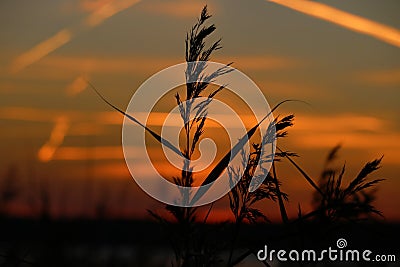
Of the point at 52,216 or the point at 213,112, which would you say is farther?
the point at 213,112

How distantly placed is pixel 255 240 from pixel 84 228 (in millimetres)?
564

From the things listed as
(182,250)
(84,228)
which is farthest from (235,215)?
(84,228)

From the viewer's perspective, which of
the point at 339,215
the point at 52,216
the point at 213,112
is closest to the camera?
the point at 52,216

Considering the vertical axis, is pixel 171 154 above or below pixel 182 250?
above

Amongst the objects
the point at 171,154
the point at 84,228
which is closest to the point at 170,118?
the point at 171,154

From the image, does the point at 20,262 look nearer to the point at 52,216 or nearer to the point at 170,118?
the point at 52,216

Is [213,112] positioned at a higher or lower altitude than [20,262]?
higher

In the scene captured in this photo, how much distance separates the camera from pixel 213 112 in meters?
2.64

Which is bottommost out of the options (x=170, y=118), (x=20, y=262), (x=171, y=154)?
(x=20, y=262)

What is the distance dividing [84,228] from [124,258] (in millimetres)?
284

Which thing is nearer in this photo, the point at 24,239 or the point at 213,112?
the point at 24,239

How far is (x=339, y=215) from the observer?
7.19ft

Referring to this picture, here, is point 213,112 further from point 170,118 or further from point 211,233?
point 211,233

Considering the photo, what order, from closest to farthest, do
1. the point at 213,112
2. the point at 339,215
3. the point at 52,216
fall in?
the point at 52,216 < the point at 339,215 < the point at 213,112
